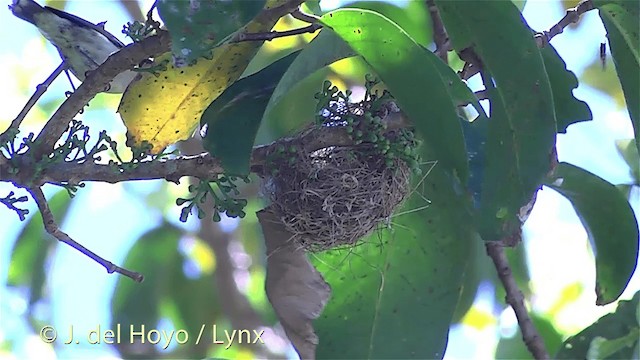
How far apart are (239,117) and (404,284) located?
50 cm

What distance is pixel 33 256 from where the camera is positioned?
7.05 ft

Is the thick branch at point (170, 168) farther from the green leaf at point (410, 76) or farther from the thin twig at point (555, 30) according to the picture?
the thin twig at point (555, 30)

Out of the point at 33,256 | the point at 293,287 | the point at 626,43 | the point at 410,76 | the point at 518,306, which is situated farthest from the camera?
the point at 33,256

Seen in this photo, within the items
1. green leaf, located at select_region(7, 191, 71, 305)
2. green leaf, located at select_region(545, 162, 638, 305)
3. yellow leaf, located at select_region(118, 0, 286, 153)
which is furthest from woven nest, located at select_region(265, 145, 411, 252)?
green leaf, located at select_region(7, 191, 71, 305)

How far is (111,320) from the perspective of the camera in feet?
7.18

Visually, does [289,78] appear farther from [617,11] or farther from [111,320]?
[111,320]

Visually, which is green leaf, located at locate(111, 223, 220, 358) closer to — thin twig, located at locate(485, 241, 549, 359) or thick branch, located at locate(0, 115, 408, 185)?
thin twig, located at locate(485, 241, 549, 359)

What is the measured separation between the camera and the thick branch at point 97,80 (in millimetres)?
957

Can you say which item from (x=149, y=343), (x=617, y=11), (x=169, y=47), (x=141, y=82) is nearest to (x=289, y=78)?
(x=169, y=47)

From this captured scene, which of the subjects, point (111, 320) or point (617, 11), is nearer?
point (617, 11)

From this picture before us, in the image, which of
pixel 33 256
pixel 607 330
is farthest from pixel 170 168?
pixel 33 256

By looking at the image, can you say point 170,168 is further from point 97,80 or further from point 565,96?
point 565,96

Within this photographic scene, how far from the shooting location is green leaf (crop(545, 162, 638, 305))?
1.34 metres

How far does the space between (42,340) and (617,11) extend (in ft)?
5.46
